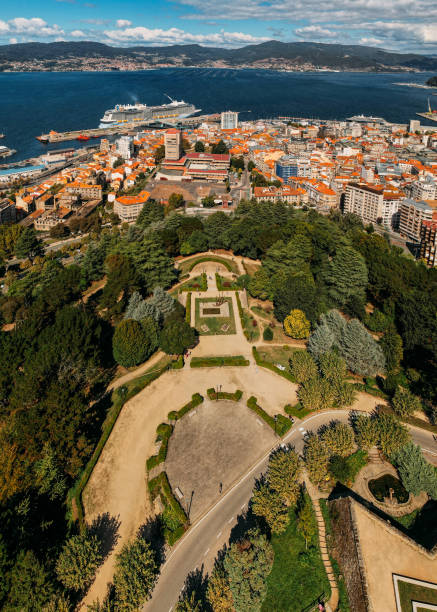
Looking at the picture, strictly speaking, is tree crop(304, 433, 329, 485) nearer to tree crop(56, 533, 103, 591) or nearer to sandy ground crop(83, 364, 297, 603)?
sandy ground crop(83, 364, 297, 603)

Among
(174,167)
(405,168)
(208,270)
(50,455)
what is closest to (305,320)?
(208,270)

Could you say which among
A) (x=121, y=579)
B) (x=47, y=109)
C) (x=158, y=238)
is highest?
(x=47, y=109)

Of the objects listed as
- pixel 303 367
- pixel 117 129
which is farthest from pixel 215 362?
pixel 117 129

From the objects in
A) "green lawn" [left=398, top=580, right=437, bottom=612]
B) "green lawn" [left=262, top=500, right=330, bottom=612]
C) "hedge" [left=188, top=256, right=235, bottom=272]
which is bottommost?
"green lawn" [left=262, top=500, right=330, bottom=612]

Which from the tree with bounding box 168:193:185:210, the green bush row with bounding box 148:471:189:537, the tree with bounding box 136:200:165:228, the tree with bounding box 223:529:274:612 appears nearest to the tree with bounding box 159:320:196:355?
the green bush row with bounding box 148:471:189:537

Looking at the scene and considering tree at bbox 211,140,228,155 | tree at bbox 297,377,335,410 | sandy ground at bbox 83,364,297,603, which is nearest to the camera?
sandy ground at bbox 83,364,297,603

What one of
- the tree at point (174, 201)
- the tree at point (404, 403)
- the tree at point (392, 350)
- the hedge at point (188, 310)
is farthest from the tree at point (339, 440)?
the tree at point (174, 201)

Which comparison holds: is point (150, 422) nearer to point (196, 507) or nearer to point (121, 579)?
point (196, 507)
